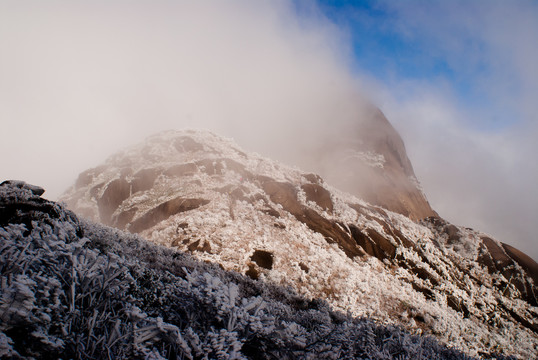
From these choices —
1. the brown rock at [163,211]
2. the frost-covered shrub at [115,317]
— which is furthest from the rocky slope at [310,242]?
the frost-covered shrub at [115,317]

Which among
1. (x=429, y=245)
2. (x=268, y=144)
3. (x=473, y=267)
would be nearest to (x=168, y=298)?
(x=429, y=245)

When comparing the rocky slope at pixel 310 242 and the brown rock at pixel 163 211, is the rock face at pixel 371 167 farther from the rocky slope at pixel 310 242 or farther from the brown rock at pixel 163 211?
the brown rock at pixel 163 211

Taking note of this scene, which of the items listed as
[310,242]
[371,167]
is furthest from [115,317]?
[371,167]

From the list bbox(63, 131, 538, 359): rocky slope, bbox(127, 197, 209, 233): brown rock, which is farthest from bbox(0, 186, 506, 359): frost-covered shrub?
bbox(127, 197, 209, 233): brown rock

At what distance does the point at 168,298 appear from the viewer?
4.00 metres

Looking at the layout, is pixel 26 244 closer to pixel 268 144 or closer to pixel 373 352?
pixel 373 352

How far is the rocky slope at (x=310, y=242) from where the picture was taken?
68.6 ft

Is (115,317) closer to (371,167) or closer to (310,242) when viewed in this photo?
(310,242)

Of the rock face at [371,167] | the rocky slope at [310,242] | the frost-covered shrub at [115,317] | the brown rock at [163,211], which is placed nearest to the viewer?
the frost-covered shrub at [115,317]

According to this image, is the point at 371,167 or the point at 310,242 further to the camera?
the point at 371,167

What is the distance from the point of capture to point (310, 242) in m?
25.8

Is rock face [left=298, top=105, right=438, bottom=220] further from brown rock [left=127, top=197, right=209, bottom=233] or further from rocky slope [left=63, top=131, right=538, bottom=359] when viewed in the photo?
brown rock [left=127, top=197, right=209, bottom=233]

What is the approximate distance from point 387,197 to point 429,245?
4114 centimetres

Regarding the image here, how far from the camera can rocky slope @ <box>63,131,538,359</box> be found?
68.6 feet
